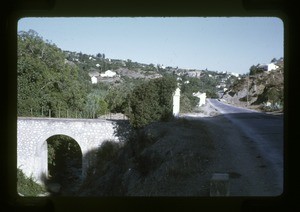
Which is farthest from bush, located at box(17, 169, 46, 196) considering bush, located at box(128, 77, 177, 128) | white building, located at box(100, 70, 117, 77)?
white building, located at box(100, 70, 117, 77)

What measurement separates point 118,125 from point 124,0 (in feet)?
51.7

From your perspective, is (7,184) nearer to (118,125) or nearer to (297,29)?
(297,29)

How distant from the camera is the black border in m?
2.09

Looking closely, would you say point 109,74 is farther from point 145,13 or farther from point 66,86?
point 145,13

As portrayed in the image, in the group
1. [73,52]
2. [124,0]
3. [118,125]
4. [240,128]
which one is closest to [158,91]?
[118,125]

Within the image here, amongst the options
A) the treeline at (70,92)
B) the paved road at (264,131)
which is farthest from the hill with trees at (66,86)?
the paved road at (264,131)

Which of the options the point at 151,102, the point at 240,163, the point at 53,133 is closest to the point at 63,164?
the point at 53,133

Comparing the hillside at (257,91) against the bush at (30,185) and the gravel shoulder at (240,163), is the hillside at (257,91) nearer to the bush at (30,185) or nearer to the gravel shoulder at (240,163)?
the gravel shoulder at (240,163)

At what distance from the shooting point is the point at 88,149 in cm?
1864

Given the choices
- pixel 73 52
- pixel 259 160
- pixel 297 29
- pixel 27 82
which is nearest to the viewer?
pixel 297 29

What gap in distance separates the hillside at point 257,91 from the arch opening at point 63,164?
10.6 m

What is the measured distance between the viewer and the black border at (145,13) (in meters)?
2.09

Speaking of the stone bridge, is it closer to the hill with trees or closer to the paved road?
the hill with trees

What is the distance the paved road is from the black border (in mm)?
7206
